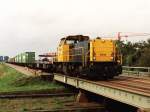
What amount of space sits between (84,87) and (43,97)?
4.07 metres

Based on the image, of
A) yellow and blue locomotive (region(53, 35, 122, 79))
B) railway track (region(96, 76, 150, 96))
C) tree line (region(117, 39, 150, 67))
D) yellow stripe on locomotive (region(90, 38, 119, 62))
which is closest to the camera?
railway track (region(96, 76, 150, 96))

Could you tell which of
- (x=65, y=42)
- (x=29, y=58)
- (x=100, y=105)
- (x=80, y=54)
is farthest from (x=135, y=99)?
(x=29, y=58)

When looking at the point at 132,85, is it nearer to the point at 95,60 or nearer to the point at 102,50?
the point at 95,60

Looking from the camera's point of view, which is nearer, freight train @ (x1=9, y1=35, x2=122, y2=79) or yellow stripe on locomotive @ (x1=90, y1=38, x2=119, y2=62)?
freight train @ (x1=9, y1=35, x2=122, y2=79)

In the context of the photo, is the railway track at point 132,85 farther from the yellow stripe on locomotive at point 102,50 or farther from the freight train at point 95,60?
the yellow stripe on locomotive at point 102,50

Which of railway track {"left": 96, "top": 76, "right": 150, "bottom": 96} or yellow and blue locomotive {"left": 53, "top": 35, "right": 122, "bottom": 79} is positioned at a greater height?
yellow and blue locomotive {"left": 53, "top": 35, "right": 122, "bottom": 79}

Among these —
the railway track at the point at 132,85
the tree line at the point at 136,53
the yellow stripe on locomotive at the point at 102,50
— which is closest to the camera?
the railway track at the point at 132,85

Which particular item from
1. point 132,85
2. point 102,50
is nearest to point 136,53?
point 102,50

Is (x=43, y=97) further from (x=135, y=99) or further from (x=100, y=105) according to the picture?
(x=135, y=99)

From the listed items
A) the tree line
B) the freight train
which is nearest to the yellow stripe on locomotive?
the freight train

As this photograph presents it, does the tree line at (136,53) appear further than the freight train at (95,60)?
Yes

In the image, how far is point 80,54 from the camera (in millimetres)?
27062

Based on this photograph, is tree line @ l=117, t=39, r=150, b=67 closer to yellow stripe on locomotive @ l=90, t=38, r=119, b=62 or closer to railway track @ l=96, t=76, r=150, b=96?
yellow stripe on locomotive @ l=90, t=38, r=119, b=62

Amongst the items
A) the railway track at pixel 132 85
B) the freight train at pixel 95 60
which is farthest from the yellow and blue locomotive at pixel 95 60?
the railway track at pixel 132 85
